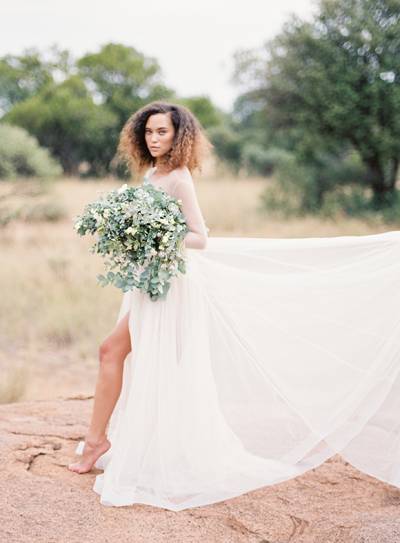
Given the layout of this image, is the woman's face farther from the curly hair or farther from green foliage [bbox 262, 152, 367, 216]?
green foliage [bbox 262, 152, 367, 216]

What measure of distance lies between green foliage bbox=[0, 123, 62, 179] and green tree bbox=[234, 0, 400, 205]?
18.5 feet

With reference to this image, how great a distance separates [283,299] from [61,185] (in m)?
17.2

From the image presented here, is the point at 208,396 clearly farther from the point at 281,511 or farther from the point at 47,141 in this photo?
the point at 47,141

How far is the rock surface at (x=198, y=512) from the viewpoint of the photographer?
116 inches

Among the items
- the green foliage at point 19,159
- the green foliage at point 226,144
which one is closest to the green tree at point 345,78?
the green foliage at point 19,159

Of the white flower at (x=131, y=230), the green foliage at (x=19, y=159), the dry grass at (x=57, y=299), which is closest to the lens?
the white flower at (x=131, y=230)

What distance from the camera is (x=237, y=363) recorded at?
364 cm

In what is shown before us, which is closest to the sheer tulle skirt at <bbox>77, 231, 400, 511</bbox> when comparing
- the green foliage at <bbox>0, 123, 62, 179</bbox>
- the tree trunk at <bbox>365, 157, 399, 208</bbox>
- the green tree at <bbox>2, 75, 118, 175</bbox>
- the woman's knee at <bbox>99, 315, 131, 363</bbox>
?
the woman's knee at <bbox>99, 315, 131, 363</bbox>

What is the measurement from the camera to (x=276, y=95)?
16031mm

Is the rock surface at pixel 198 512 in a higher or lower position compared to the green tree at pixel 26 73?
lower

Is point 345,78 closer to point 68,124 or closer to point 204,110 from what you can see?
point 68,124

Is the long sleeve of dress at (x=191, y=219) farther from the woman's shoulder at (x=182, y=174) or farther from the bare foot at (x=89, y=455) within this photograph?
the bare foot at (x=89, y=455)

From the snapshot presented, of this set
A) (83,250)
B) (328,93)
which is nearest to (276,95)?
(328,93)

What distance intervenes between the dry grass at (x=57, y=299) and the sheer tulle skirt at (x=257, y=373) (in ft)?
2.98
